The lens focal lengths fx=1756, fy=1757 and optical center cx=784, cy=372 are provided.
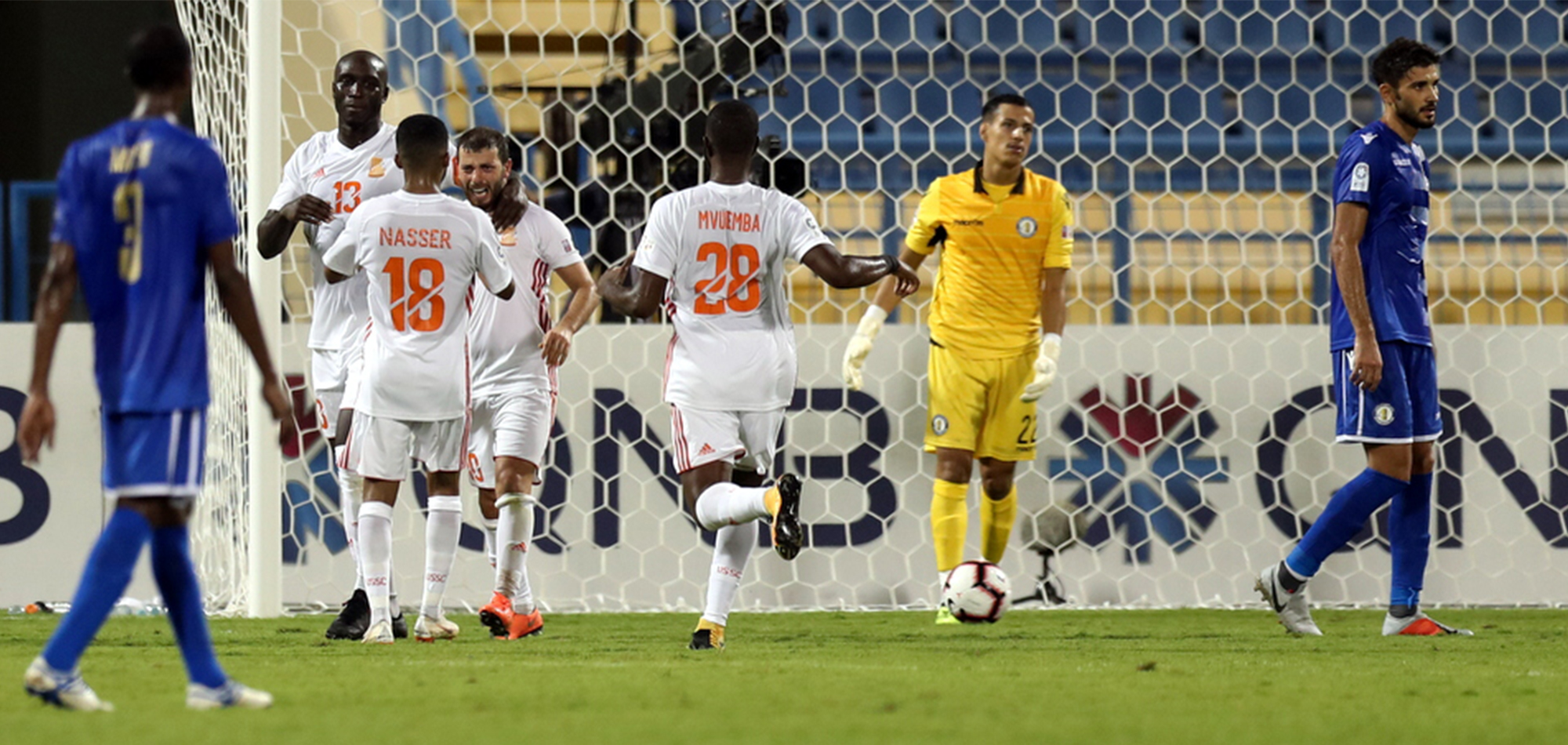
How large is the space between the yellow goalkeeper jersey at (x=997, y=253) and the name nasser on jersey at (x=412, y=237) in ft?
6.66

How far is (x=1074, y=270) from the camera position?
741cm

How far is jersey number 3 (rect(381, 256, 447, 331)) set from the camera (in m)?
4.66

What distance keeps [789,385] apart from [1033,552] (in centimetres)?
257

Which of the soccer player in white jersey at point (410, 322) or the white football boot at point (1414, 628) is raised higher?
the soccer player in white jersey at point (410, 322)

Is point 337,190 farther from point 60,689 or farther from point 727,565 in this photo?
point 60,689

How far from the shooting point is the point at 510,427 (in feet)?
17.5

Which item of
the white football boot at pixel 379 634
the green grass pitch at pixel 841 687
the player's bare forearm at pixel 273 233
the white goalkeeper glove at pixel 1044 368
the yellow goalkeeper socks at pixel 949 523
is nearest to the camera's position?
the green grass pitch at pixel 841 687

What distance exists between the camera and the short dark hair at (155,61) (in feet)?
9.74

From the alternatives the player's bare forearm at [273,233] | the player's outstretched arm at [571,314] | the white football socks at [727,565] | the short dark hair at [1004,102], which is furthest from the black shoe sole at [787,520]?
the short dark hair at [1004,102]

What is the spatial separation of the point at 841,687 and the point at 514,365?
2.21 meters

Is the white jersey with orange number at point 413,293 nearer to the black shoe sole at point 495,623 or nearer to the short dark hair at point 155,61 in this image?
the black shoe sole at point 495,623

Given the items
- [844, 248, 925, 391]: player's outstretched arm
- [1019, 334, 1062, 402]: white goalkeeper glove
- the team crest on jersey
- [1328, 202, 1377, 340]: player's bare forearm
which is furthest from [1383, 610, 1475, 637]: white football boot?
[844, 248, 925, 391]: player's outstretched arm

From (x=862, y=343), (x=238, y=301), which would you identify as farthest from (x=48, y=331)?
(x=862, y=343)

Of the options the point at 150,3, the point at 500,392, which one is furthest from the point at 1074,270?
the point at 150,3
